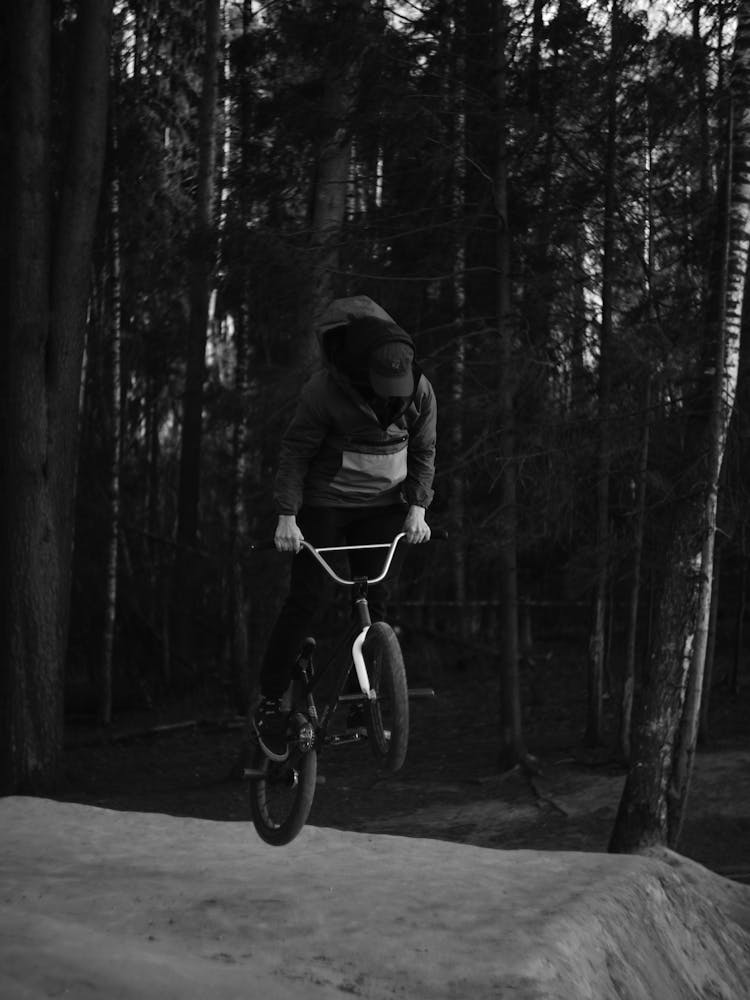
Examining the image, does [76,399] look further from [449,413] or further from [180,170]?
[180,170]

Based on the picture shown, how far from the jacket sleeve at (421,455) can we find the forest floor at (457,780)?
430cm

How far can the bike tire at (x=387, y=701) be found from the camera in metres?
5.45

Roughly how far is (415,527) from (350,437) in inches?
20.5

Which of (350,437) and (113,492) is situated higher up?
(350,437)

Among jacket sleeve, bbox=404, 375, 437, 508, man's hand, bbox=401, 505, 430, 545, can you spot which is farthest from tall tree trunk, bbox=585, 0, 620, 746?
man's hand, bbox=401, 505, 430, 545

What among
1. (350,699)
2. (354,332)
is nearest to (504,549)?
(350,699)

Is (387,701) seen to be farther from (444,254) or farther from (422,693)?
(444,254)

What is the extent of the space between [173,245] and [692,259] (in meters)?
5.56

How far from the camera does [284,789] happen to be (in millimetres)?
Result: 6180

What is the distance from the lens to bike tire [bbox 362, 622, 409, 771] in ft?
17.9

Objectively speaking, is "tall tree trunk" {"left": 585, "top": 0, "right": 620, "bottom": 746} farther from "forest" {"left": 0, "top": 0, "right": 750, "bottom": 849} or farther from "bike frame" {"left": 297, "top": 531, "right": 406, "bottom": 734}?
"bike frame" {"left": 297, "top": 531, "right": 406, "bottom": 734}

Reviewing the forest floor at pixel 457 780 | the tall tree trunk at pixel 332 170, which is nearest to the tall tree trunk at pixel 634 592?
the forest floor at pixel 457 780

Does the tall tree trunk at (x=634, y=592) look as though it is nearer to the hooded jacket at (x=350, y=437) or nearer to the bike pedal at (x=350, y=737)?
the hooded jacket at (x=350, y=437)

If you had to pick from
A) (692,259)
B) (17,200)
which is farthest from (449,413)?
(17,200)
